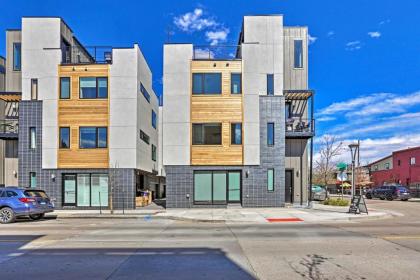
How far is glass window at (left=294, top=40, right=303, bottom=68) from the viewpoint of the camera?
2648 cm

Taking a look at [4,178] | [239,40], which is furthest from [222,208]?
[4,178]

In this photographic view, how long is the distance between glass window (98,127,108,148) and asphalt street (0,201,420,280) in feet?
35.1

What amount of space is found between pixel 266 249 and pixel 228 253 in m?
1.12

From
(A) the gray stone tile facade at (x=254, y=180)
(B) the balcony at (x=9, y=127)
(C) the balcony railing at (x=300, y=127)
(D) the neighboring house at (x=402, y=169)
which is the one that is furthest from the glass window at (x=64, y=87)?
(D) the neighboring house at (x=402, y=169)

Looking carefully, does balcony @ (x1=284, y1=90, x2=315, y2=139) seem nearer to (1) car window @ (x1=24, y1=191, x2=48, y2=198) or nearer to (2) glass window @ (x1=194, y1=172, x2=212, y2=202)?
(2) glass window @ (x1=194, y1=172, x2=212, y2=202)

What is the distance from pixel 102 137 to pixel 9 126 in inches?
296

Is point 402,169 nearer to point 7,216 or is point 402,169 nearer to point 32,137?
point 32,137

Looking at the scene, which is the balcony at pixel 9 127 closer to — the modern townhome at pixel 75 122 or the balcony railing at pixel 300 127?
the modern townhome at pixel 75 122

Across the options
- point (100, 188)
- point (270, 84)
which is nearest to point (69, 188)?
point (100, 188)

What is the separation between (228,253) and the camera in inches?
352

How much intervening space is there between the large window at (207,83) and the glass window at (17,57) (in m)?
12.8

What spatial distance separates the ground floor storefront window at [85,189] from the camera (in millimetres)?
23766

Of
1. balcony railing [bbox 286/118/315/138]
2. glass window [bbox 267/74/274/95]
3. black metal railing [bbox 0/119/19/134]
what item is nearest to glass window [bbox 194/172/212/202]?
balcony railing [bbox 286/118/315/138]

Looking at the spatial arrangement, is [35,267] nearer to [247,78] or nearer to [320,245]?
[320,245]
